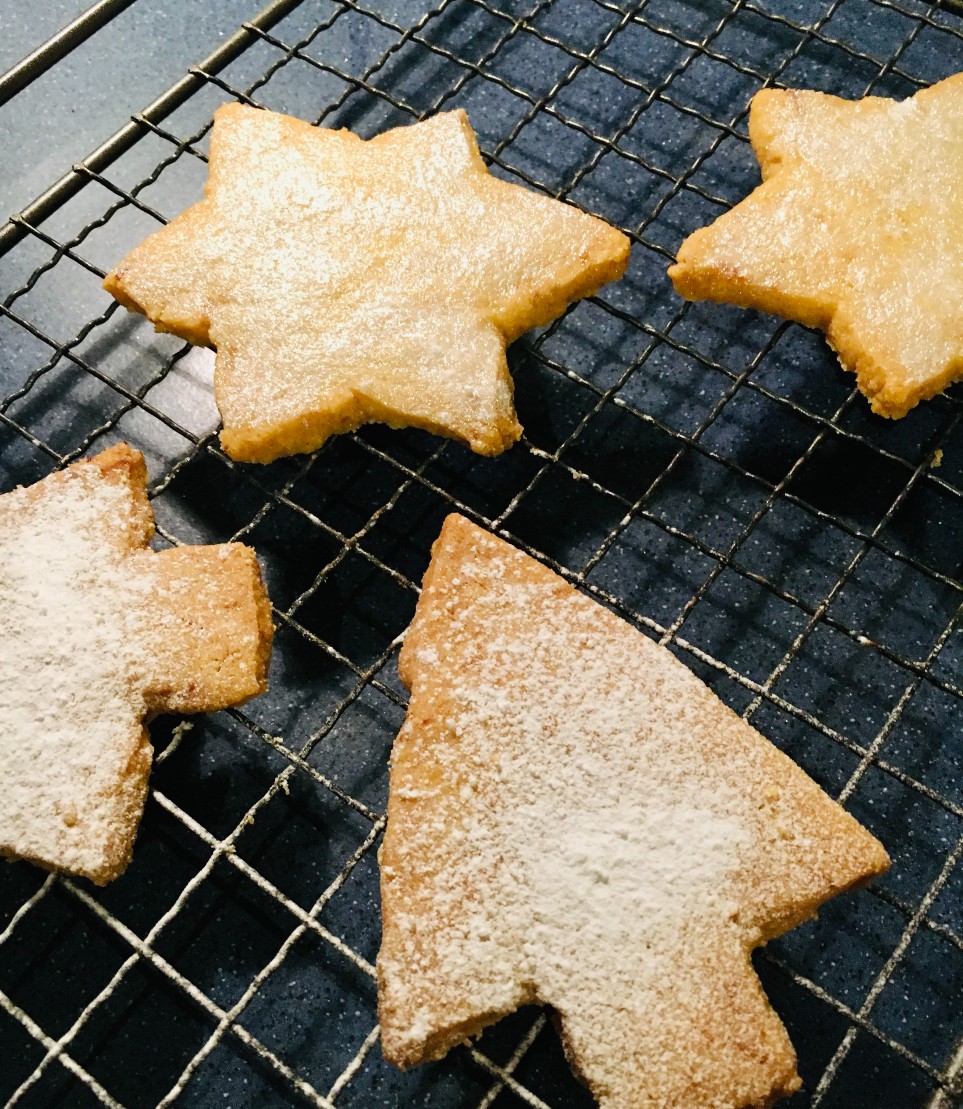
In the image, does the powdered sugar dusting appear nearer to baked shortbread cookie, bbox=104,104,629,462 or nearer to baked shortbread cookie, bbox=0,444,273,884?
baked shortbread cookie, bbox=0,444,273,884

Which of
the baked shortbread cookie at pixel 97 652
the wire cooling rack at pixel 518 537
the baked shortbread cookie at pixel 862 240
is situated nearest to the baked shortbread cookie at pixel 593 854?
the wire cooling rack at pixel 518 537

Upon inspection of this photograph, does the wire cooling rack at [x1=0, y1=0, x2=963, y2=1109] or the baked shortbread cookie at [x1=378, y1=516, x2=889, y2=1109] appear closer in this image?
the baked shortbread cookie at [x1=378, y1=516, x2=889, y2=1109]

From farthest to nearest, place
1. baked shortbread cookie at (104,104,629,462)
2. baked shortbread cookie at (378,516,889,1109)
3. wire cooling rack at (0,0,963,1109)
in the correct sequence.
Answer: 1. baked shortbread cookie at (104,104,629,462)
2. wire cooling rack at (0,0,963,1109)
3. baked shortbread cookie at (378,516,889,1109)

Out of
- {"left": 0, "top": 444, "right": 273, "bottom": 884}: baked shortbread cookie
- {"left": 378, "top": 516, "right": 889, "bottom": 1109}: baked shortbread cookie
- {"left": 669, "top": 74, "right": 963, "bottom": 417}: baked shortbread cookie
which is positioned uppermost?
{"left": 0, "top": 444, "right": 273, "bottom": 884}: baked shortbread cookie

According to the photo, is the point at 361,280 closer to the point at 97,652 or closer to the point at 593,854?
the point at 97,652

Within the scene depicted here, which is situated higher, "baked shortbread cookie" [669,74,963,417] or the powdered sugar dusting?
the powdered sugar dusting

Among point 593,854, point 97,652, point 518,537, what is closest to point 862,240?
point 518,537

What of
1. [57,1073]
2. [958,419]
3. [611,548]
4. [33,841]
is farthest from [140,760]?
[958,419]

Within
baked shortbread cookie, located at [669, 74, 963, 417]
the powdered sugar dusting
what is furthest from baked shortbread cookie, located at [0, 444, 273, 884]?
baked shortbread cookie, located at [669, 74, 963, 417]

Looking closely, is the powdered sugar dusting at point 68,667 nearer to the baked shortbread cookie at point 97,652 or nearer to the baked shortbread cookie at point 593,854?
the baked shortbread cookie at point 97,652
